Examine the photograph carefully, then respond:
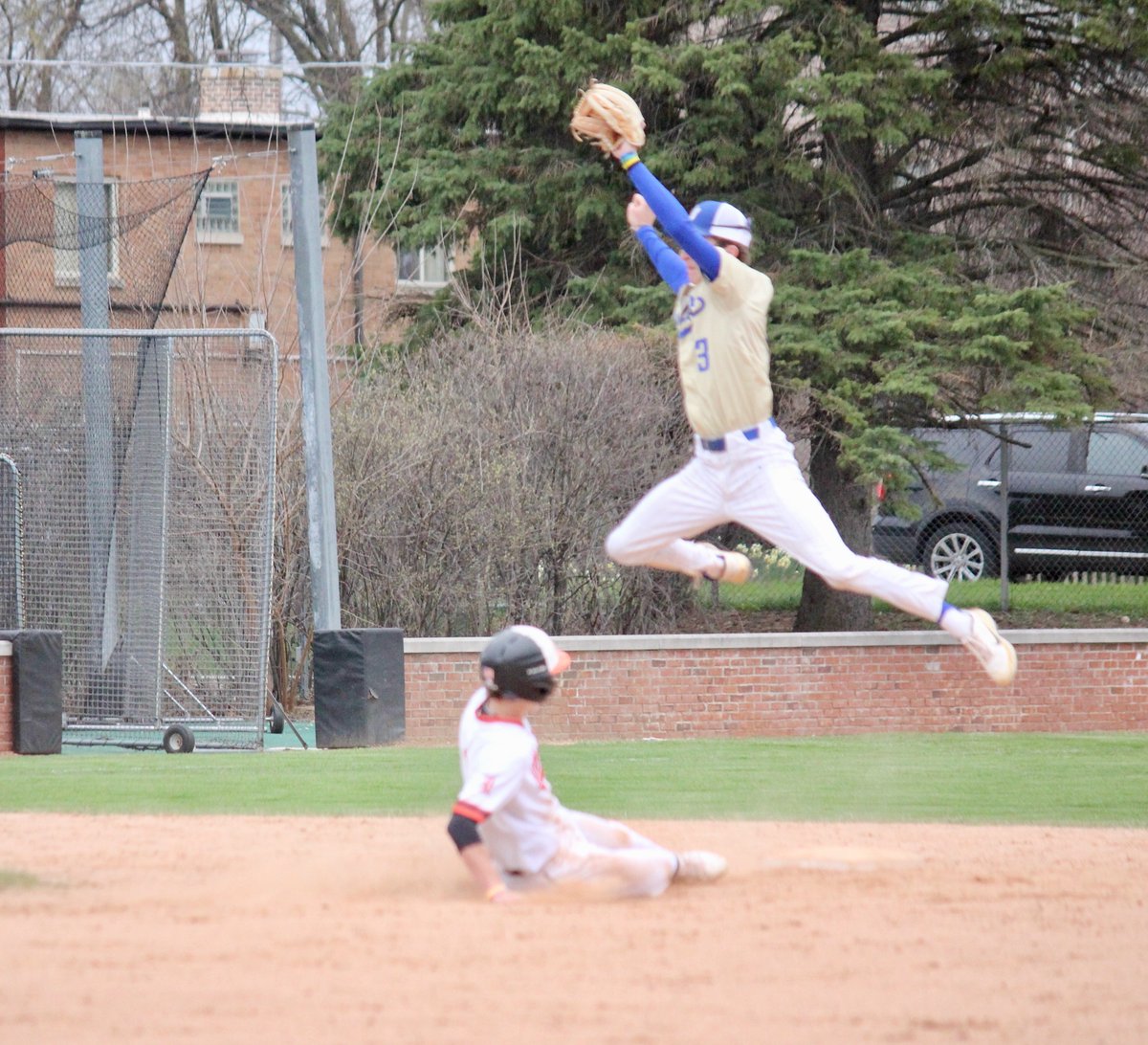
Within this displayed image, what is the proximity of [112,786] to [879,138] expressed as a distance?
10907mm

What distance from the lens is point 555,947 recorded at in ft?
17.8

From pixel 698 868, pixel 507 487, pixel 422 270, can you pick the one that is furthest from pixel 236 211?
pixel 698 868

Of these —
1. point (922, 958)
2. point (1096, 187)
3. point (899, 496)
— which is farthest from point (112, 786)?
point (1096, 187)

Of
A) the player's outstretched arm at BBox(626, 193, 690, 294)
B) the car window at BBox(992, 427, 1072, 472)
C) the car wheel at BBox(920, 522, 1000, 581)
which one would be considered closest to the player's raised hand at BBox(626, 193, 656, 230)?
the player's outstretched arm at BBox(626, 193, 690, 294)

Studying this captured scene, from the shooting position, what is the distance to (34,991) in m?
4.80

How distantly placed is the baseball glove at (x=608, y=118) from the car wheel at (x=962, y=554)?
1193cm

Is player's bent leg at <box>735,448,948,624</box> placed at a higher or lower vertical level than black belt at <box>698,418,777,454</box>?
lower

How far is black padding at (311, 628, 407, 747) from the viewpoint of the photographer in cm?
1303

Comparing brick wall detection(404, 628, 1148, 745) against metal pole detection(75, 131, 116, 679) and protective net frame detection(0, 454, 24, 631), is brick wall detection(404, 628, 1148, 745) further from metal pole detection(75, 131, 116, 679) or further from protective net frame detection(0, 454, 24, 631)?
protective net frame detection(0, 454, 24, 631)

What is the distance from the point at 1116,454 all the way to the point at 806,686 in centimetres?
531

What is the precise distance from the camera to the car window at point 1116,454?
17.6 m

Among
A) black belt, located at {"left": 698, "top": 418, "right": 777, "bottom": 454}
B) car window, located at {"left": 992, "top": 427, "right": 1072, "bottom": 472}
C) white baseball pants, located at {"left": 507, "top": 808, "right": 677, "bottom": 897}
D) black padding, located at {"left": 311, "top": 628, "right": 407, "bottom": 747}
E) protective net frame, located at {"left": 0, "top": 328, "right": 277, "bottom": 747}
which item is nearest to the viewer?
white baseball pants, located at {"left": 507, "top": 808, "right": 677, "bottom": 897}

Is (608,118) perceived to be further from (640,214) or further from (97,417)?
(97,417)

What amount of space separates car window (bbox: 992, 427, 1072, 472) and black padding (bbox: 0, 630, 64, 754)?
10.7 metres
